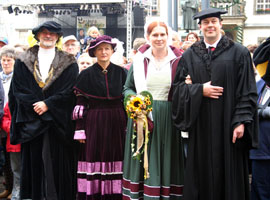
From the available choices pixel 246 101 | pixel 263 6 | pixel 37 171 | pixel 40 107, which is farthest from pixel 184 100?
pixel 263 6

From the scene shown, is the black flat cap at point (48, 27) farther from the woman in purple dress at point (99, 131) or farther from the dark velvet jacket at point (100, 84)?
the dark velvet jacket at point (100, 84)

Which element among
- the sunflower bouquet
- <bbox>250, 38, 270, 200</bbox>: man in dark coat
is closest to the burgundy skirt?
the sunflower bouquet

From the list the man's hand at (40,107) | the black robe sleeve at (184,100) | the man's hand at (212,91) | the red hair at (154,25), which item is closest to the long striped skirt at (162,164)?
the black robe sleeve at (184,100)

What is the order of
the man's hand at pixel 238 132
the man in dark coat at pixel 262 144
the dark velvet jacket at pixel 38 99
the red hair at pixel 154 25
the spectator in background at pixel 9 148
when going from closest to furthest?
→ the man's hand at pixel 238 132 < the man in dark coat at pixel 262 144 < the red hair at pixel 154 25 < the dark velvet jacket at pixel 38 99 < the spectator in background at pixel 9 148

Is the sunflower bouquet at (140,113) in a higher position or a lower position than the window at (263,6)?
lower

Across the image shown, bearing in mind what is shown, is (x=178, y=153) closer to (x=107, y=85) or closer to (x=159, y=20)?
(x=107, y=85)

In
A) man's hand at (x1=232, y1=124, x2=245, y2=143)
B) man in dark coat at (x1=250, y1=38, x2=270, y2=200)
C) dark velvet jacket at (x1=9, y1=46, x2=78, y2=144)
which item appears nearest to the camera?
man's hand at (x1=232, y1=124, x2=245, y2=143)

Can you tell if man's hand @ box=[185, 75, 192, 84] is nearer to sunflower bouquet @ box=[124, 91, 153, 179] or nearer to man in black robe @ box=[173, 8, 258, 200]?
man in black robe @ box=[173, 8, 258, 200]

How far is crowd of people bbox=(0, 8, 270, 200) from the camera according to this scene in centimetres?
348

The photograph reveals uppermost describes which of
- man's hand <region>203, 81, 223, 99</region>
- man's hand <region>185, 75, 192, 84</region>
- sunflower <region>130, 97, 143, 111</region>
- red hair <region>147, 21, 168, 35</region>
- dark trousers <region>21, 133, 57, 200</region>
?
red hair <region>147, 21, 168, 35</region>

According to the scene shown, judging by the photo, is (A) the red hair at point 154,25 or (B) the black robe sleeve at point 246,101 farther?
(A) the red hair at point 154,25

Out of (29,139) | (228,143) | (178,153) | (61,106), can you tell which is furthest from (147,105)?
(29,139)

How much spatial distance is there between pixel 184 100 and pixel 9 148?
256 cm

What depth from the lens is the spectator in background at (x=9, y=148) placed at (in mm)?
4781
